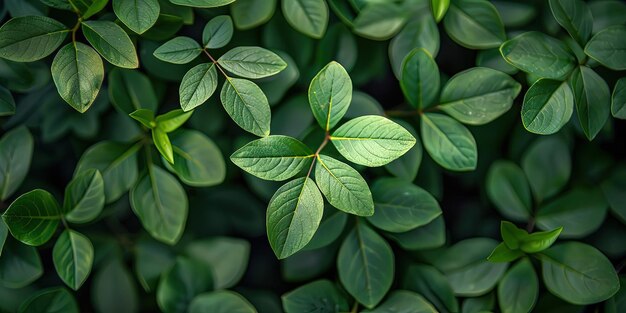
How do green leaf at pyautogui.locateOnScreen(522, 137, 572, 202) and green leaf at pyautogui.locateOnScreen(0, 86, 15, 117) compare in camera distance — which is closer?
green leaf at pyautogui.locateOnScreen(0, 86, 15, 117)

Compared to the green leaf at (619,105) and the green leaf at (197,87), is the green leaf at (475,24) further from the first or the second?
the green leaf at (197,87)

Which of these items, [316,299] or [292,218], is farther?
[316,299]

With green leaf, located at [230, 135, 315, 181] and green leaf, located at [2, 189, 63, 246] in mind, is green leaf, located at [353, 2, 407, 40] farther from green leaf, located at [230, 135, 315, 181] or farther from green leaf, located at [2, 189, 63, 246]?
green leaf, located at [2, 189, 63, 246]

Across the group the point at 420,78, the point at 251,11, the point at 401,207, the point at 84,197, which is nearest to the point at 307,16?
the point at 251,11

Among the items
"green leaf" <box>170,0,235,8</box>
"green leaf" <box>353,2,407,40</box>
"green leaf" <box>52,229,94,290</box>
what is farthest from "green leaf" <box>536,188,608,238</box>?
"green leaf" <box>52,229,94,290</box>

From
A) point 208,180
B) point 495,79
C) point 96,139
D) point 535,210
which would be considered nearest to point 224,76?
point 208,180

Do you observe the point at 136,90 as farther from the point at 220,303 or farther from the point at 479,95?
the point at 479,95

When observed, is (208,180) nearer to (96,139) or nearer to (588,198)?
(96,139)
